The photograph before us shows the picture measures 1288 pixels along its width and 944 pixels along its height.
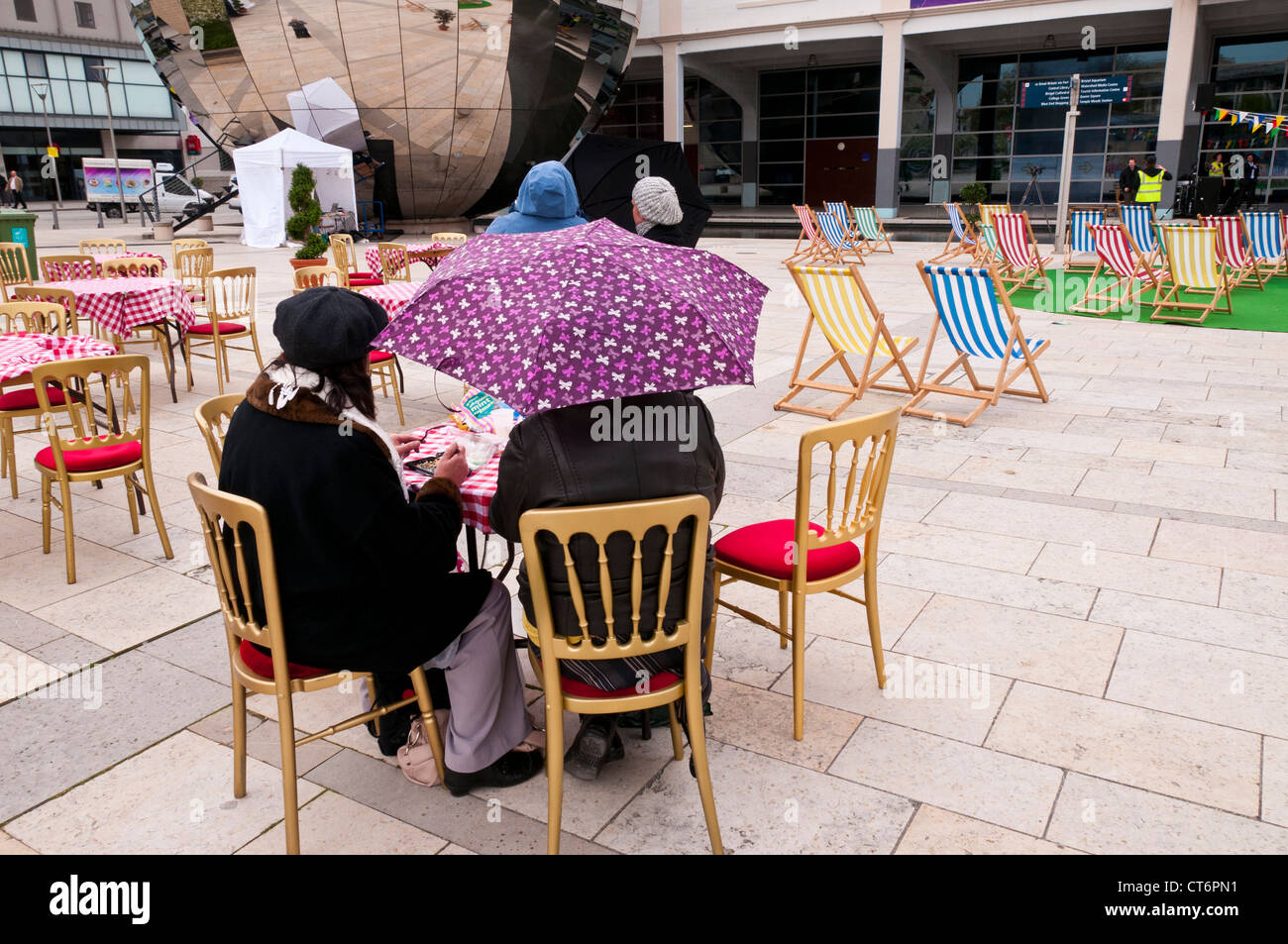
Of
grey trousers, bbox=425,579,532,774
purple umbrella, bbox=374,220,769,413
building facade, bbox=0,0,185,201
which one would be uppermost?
building facade, bbox=0,0,185,201

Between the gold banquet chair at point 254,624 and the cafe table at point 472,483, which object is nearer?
the gold banquet chair at point 254,624

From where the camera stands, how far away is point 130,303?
22.3 ft

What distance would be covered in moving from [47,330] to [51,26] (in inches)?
2130

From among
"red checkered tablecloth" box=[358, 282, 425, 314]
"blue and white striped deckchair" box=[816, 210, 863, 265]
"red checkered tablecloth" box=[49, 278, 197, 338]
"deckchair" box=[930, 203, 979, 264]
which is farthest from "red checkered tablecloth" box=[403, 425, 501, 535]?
"deckchair" box=[930, 203, 979, 264]

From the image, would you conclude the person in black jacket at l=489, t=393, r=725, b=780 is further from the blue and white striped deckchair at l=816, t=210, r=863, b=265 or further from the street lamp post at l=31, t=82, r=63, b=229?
the street lamp post at l=31, t=82, r=63, b=229

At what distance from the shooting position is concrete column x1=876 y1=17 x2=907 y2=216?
72.7 ft

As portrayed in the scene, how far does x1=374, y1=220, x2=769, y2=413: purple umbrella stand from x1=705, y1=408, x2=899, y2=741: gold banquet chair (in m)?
0.50

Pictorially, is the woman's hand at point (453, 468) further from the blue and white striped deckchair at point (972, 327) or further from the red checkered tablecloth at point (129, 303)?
the red checkered tablecloth at point (129, 303)

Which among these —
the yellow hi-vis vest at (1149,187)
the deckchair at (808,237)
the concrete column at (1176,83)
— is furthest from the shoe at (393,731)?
the concrete column at (1176,83)

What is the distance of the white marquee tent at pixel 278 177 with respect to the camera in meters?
19.5

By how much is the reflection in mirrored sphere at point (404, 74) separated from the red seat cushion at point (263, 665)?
19.7 meters

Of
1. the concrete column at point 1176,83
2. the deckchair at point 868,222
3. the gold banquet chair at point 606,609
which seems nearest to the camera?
the gold banquet chair at point 606,609

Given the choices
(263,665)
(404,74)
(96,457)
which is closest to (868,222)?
(404,74)
